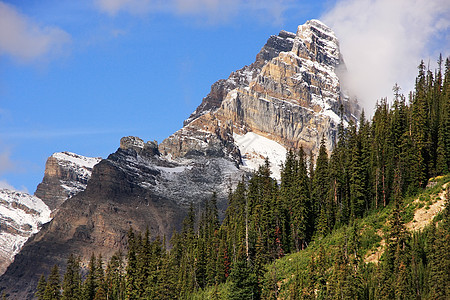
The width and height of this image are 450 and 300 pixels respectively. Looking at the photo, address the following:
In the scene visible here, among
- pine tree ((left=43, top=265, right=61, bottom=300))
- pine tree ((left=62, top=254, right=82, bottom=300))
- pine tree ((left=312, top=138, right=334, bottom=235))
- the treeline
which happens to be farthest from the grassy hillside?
pine tree ((left=43, top=265, right=61, bottom=300))

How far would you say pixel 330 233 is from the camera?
110m

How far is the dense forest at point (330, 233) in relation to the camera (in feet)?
281

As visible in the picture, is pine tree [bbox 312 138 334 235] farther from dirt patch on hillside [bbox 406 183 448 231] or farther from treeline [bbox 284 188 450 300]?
dirt patch on hillside [bbox 406 183 448 231]

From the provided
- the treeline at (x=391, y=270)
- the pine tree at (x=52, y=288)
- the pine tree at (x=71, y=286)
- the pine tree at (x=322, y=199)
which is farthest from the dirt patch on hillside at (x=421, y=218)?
the pine tree at (x=52, y=288)

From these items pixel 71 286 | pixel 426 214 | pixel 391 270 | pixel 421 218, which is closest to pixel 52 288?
pixel 71 286

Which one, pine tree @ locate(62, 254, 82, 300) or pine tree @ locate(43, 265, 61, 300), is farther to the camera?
pine tree @ locate(62, 254, 82, 300)

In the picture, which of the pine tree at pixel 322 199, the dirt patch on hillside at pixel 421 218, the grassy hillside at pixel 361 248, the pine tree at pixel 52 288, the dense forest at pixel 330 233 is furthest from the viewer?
the pine tree at pixel 52 288

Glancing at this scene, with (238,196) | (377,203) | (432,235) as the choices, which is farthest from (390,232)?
(238,196)

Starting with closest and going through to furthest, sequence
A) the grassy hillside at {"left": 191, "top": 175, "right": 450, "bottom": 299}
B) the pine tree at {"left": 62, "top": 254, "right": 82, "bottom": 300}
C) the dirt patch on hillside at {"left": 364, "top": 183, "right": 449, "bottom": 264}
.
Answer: the grassy hillside at {"left": 191, "top": 175, "right": 450, "bottom": 299} < the dirt patch on hillside at {"left": 364, "top": 183, "right": 449, "bottom": 264} < the pine tree at {"left": 62, "top": 254, "right": 82, "bottom": 300}

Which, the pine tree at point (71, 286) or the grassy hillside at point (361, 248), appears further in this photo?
the pine tree at point (71, 286)

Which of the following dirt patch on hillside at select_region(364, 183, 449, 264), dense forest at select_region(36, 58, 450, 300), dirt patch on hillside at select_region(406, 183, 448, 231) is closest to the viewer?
dense forest at select_region(36, 58, 450, 300)

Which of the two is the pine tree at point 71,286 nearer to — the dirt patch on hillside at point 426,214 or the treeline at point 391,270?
the treeline at point 391,270

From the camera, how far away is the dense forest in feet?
281

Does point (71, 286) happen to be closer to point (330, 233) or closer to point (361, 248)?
point (330, 233)
